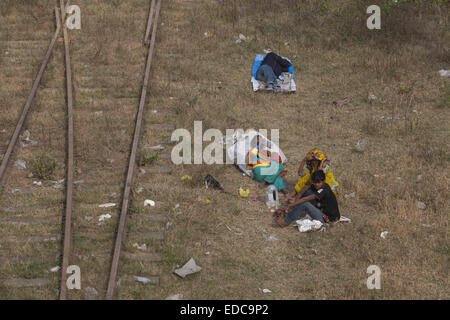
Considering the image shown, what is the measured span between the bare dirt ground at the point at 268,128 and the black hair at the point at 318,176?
0.76 meters

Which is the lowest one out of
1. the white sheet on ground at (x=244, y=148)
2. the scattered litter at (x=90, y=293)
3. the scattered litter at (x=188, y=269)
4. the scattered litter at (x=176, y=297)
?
the scattered litter at (x=176, y=297)

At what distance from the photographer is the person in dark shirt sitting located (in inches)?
294

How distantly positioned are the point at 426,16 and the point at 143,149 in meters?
8.82

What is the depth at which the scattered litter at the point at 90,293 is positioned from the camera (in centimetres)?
607

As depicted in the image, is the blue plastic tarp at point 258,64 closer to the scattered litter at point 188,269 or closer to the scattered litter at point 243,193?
the scattered litter at point 243,193

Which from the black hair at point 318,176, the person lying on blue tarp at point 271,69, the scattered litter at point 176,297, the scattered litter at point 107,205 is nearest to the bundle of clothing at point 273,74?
the person lying on blue tarp at point 271,69

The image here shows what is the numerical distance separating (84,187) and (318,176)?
3.35 m

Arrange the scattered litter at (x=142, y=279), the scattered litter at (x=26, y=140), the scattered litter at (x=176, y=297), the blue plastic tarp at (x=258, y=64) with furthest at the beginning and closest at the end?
the blue plastic tarp at (x=258, y=64) < the scattered litter at (x=26, y=140) < the scattered litter at (x=142, y=279) < the scattered litter at (x=176, y=297)

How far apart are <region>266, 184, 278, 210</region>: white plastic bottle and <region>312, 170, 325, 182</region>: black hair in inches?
31.2

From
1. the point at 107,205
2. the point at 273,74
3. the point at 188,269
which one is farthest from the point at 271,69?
the point at 188,269

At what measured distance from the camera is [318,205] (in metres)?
7.59

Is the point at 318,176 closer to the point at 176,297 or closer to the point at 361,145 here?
the point at 361,145

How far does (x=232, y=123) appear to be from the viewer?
33.0 ft
